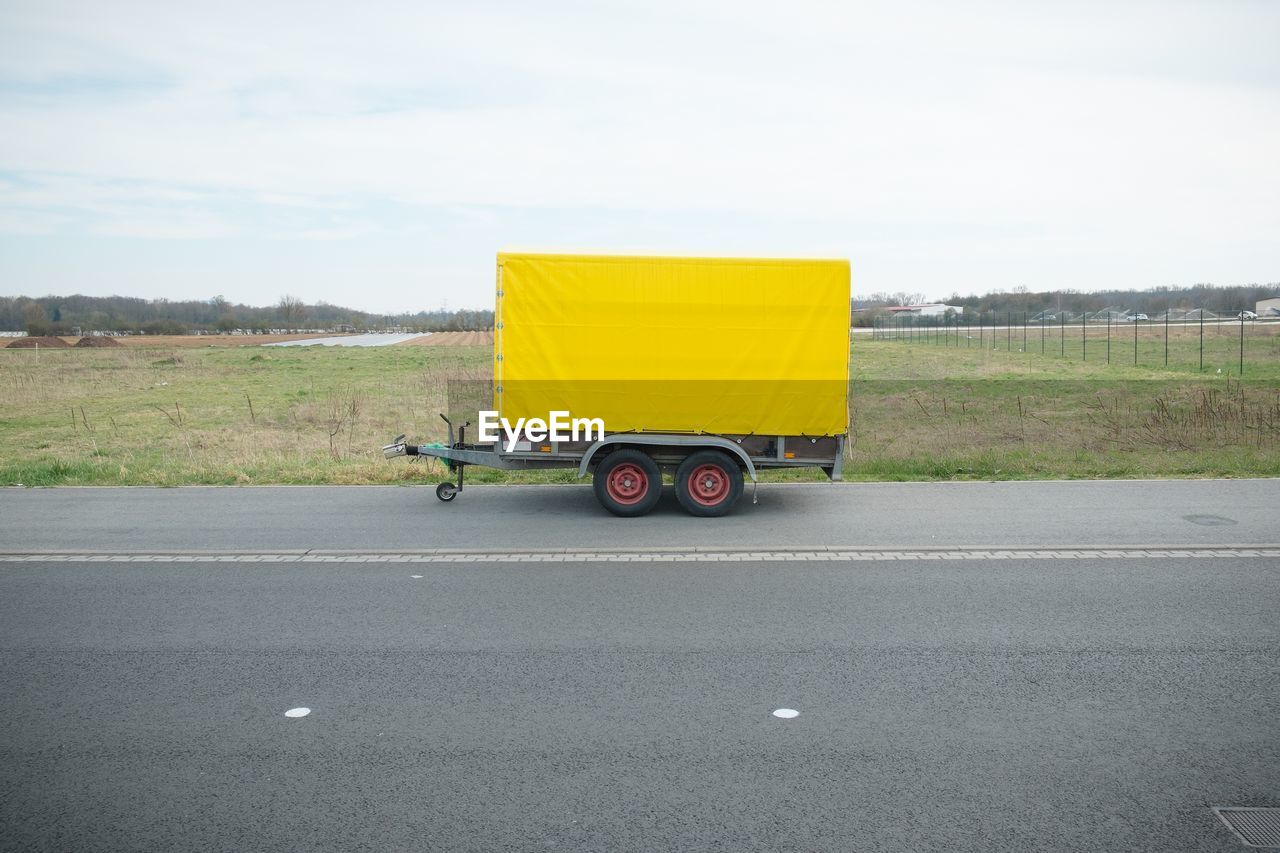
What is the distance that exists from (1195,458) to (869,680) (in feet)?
40.6

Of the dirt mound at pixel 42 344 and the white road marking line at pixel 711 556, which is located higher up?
the dirt mound at pixel 42 344

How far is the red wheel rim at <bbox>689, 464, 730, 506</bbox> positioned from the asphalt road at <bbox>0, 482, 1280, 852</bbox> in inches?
95.7

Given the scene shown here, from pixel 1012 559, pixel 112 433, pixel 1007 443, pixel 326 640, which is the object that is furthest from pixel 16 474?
pixel 1007 443

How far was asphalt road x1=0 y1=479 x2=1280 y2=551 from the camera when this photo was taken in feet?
32.8

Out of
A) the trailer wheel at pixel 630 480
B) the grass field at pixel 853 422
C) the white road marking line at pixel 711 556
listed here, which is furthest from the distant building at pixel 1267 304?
the trailer wheel at pixel 630 480

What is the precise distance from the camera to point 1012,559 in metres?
9.05

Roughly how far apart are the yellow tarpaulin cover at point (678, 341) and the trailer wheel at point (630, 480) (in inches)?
16.8

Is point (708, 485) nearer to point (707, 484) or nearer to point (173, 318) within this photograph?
point (707, 484)

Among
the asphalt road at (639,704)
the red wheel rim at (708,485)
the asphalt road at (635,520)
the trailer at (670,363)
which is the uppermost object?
the trailer at (670,363)

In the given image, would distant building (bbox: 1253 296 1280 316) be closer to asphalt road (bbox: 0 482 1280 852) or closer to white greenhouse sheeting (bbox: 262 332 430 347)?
white greenhouse sheeting (bbox: 262 332 430 347)

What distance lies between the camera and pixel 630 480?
37.9 ft

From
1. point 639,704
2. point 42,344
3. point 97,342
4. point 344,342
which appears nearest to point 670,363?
point 639,704

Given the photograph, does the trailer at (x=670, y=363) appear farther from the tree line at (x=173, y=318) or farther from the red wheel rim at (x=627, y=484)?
the tree line at (x=173, y=318)

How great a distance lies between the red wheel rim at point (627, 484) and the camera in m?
11.5
